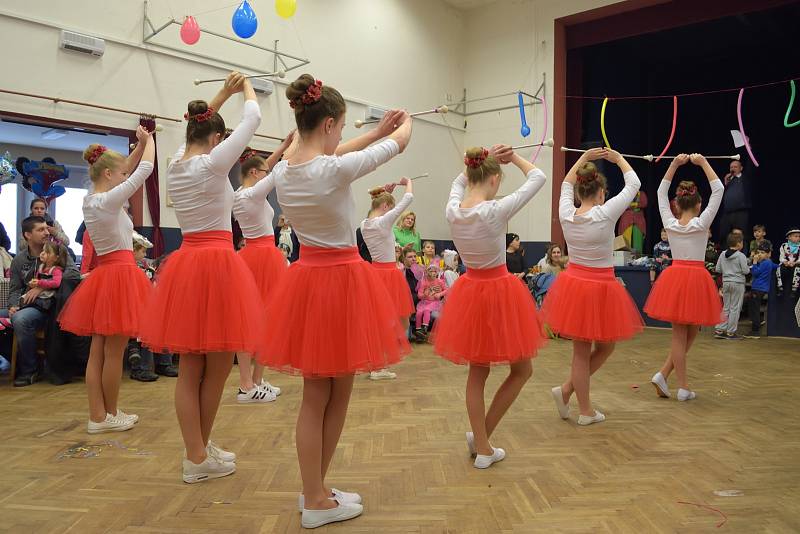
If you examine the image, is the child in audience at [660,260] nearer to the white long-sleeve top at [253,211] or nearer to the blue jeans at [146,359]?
the white long-sleeve top at [253,211]

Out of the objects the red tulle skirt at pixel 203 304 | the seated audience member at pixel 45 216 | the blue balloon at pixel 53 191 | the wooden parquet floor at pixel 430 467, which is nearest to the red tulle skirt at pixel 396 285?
the wooden parquet floor at pixel 430 467

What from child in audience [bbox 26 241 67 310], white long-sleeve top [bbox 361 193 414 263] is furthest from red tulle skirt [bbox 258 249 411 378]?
child in audience [bbox 26 241 67 310]

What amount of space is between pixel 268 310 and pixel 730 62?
1220 cm

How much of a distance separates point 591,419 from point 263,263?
2238mm

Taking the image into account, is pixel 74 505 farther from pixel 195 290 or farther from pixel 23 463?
pixel 195 290

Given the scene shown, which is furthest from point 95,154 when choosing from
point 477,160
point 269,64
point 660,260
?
point 660,260

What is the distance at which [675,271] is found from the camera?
13.5ft

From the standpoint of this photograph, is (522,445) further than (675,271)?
No

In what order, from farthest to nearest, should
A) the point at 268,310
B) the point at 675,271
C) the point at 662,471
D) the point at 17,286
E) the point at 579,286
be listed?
1. the point at 17,286
2. the point at 675,271
3. the point at 579,286
4. the point at 662,471
5. the point at 268,310

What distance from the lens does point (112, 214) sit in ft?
10.4

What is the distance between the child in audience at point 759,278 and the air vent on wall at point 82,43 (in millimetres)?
8207

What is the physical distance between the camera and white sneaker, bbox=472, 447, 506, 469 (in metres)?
2.68

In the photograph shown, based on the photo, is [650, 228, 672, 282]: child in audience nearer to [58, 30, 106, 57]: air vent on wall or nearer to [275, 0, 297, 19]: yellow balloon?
[275, 0, 297, 19]: yellow balloon

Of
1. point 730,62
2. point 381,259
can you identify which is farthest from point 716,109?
point 381,259
